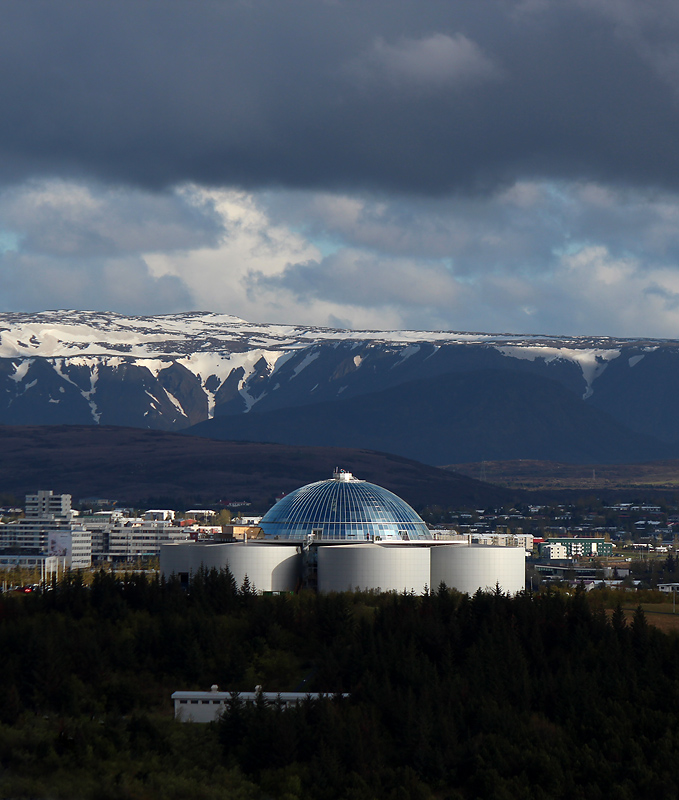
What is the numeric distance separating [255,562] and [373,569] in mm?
8838

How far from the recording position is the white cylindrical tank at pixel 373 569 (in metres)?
108

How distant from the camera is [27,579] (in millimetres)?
175500

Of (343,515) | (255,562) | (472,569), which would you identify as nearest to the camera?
(255,562)

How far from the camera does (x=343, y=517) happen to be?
115875mm

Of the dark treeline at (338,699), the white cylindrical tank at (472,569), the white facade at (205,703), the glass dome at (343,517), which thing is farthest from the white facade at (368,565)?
the white facade at (205,703)

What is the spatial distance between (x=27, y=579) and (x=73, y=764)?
107 meters

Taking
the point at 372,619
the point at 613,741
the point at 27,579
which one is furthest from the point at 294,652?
the point at 27,579

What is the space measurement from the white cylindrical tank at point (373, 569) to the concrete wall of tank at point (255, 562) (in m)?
3.41

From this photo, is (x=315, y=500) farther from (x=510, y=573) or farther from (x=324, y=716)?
(x=324, y=716)

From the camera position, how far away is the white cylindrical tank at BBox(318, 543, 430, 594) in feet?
354

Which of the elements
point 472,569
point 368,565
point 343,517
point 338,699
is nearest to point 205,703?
point 338,699

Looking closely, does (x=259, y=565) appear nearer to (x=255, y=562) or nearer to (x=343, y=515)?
(x=255, y=562)

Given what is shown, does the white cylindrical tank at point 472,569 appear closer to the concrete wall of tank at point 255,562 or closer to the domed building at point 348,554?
the domed building at point 348,554

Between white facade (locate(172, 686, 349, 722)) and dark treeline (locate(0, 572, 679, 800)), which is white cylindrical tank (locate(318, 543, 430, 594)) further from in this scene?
white facade (locate(172, 686, 349, 722))
